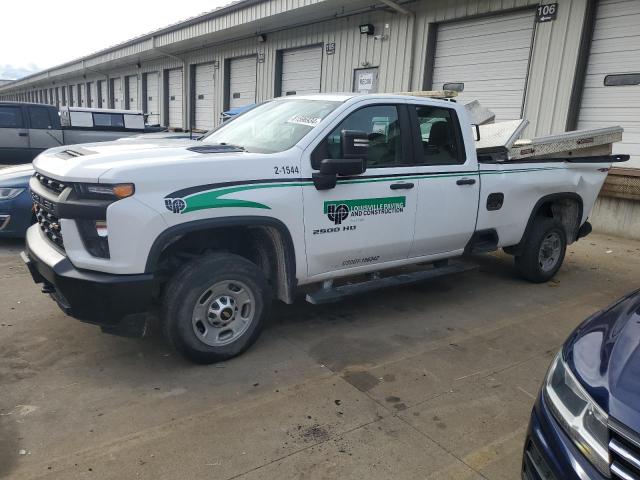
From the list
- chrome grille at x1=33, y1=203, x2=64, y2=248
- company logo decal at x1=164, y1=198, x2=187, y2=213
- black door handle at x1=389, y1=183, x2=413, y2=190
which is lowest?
chrome grille at x1=33, y1=203, x2=64, y2=248

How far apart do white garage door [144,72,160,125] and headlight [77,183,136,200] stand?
22.3m

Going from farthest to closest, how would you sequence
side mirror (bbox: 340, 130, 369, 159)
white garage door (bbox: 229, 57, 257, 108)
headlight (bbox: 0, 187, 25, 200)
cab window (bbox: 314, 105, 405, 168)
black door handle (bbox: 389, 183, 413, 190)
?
white garage door (bbox: 229, 57, 257, 108) < headlight (bbox: 0, 187, 25, 200) < black door handle (bbox: 389, 183, 413, 190) < cab window (bbox: 314, 105, 405, 168) < side mirror (bbox: 340, 130, 369, 159)

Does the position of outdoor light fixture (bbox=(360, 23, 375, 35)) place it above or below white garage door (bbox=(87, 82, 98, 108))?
above

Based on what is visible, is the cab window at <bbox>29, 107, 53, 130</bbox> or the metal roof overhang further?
the metal roof overhang

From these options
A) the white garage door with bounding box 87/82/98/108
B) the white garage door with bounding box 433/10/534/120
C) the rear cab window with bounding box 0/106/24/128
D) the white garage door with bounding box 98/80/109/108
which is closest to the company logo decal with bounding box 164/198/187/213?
the white garage door with bounding box 433/10/534/120

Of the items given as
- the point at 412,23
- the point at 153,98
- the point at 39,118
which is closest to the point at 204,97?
the point at 153,98

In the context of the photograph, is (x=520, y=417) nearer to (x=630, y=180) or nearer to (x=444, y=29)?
(x=630, y=180)

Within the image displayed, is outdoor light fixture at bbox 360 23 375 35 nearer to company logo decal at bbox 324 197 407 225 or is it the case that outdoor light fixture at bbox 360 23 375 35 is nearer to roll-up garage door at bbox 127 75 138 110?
company logo decal at bbox 324 197 407 225

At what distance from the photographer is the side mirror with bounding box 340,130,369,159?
3732mm

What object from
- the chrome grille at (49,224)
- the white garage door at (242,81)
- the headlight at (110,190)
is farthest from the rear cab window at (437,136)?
the white garage door at (242,81)

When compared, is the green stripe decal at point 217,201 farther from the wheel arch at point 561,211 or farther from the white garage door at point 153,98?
the white garage door at point 153,98

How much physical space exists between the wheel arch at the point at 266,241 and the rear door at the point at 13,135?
10751mm

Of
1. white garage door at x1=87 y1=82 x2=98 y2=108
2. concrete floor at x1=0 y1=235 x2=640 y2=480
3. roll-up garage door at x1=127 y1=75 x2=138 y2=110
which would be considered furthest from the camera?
white garage door at x1=87 y1=82 x2=98 y2=108

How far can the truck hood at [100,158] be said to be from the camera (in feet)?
10.6
